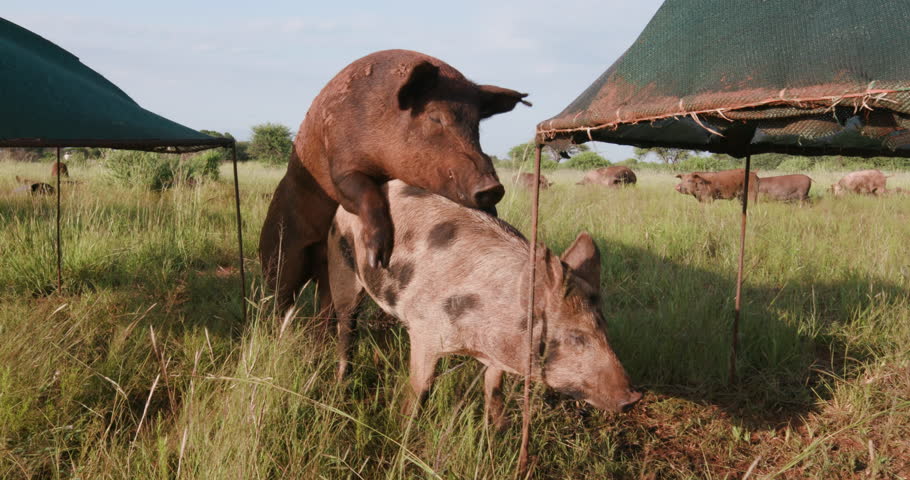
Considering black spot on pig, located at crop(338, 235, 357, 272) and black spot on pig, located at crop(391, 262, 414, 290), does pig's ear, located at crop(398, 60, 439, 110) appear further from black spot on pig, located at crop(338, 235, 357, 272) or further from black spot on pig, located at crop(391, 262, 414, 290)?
black spot on pig, located at crop(338, 235, 357, 272)

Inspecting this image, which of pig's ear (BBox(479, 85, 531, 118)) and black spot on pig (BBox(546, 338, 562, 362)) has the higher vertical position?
pig's ear (BBox(479, 85, 531, 118))

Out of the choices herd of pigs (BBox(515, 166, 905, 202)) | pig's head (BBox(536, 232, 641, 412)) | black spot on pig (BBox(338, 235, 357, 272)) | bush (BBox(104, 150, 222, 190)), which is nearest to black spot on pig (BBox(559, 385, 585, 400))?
pig's head (BBox(536, 232, 641, 412))

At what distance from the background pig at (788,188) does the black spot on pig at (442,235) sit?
10711 millimetres

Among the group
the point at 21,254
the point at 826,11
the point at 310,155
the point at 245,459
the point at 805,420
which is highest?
the point at 826,11

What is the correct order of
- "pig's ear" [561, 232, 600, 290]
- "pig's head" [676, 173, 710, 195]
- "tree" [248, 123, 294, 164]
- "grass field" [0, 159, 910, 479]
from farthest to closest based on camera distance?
1. "tree" [248, 123, 294, 164]
2. "pig's head" [676, 173, 710, 195]
3. "pig's ear" [561, 232, 600, 290]
4. "grass field" [0, 159, 910, 479]

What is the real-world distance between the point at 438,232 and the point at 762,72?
1.66m

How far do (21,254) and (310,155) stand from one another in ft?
12.3

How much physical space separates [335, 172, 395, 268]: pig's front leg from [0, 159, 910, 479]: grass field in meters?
0.50

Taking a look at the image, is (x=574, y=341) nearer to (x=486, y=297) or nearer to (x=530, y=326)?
(x=530, y=326)

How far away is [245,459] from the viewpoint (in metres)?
2.19

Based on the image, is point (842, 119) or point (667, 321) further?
point (667, 321)

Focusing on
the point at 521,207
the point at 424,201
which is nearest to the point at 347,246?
the point at 424,201

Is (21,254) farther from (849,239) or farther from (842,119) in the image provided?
(849,239)

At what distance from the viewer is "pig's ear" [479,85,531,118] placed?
8.56 ft
